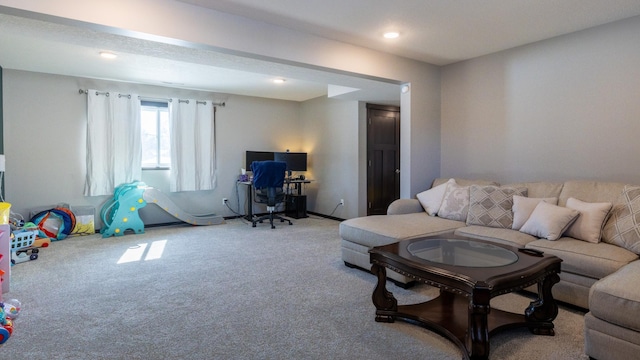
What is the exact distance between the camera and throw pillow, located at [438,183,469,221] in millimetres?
3684

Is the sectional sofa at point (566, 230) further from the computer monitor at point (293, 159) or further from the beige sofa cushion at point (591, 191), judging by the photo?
the computer monitor at point (293, 159)

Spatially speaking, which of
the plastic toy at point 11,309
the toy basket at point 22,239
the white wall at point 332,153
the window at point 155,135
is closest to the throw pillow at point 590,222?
the white wall at point 332,153

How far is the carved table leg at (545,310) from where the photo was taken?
2211mm

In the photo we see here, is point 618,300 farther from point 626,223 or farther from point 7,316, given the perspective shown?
point 7,316

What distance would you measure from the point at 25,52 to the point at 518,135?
5.69 metres

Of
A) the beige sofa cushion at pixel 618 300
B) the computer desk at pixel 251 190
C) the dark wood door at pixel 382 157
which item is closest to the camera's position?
the beige sofa cushion at pixel 618 300

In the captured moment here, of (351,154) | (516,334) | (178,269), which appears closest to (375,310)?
(516,334)

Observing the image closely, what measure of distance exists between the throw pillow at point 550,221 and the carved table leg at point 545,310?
745 mm

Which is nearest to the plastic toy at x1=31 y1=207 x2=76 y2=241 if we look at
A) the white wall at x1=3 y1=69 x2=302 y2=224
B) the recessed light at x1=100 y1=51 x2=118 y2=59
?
the white wall at x1=3 y1=69 x2=302 y2=224

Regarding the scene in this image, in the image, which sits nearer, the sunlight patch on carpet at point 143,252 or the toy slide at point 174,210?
the sunlight patch on carpet at point 143,252

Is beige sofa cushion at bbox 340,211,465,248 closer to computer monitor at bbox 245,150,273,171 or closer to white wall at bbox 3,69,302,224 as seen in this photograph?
computer monitor at bbox 245,150,273,171

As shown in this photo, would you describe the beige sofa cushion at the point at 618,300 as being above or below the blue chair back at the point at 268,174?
below

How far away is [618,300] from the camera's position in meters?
1.81

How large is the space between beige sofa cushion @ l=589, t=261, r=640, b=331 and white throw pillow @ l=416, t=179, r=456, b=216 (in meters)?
2.01
